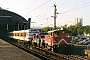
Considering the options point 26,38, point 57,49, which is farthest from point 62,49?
point 26,38

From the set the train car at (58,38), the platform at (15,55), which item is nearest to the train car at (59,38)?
the train car at (58,38)

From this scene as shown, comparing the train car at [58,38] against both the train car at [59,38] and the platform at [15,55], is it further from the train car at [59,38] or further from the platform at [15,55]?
the platform at [15,55]

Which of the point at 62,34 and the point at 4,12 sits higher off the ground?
the point at 4,12

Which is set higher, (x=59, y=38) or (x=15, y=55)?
(x=59, y=38)

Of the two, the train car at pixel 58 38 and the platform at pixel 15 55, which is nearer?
the platform at pixel 15 55

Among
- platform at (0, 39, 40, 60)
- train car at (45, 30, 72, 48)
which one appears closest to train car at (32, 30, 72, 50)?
train car at (45, 30, 72, 48)

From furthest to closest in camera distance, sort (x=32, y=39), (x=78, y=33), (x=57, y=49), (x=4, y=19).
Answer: (x=78, y=33)
(x=4, y=19)
(x=32, y=39)
(x=57, y=49)

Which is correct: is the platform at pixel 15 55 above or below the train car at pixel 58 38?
below

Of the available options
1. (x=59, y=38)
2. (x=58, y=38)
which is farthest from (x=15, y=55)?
(x=59, y=38)

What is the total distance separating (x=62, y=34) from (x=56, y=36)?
74 cm

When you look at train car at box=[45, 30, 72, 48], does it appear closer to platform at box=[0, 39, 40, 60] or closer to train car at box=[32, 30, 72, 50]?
train car at box=[32, 30, 72, 50]

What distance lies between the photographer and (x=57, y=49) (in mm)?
23922

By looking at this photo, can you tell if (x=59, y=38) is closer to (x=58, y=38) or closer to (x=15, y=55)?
(x=58, y=38)

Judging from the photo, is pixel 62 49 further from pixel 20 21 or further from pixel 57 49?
pixel 20 21
